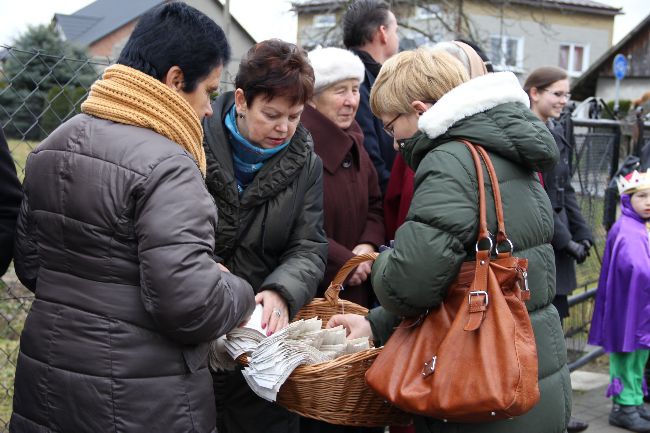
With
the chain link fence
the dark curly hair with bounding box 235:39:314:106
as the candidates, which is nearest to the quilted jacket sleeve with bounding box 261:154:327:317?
the dark curly hair with bounding box 235:39:314:106

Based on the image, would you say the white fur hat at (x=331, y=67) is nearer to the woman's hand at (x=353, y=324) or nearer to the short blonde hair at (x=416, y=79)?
the short blonde hair at (x=416, y=79)

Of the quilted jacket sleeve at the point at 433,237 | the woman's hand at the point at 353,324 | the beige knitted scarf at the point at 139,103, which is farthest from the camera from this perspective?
the woman's hand at the point at 353,324

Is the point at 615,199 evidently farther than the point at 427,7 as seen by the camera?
No

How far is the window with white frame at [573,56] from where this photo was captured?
42.2 meters

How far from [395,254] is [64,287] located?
99 centimetres

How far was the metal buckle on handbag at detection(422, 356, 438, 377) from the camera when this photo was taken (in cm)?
245

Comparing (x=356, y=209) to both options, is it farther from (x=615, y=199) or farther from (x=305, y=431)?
(x=615, y=199)

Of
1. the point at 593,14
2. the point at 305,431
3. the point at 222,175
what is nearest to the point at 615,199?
the point at 305,431

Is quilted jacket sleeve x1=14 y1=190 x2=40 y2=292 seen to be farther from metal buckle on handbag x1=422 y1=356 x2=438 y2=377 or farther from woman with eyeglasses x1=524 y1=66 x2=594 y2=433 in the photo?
woman with eyeglasses x1=524 y1=66 x2=594 y2=433

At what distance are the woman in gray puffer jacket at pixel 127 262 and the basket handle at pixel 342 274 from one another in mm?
661

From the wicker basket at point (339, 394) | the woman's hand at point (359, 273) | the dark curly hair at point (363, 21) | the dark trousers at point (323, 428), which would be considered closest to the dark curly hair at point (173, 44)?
the wicker basket at point (339, 394)

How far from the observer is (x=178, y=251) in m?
2.10

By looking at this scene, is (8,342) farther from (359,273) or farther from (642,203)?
(642,203)

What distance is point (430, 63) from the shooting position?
275 centimetres
